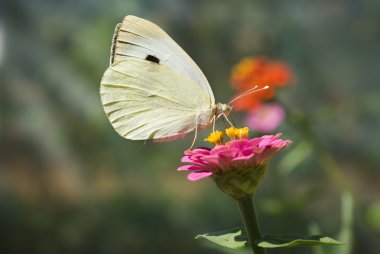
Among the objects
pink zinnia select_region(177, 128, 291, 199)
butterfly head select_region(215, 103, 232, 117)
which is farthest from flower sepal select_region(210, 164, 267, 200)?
butterfly head select_region(215, 103, 232, 117)

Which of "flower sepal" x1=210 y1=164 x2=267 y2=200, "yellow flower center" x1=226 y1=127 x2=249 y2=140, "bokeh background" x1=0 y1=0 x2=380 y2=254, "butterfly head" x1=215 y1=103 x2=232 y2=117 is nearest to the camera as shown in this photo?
"flower sepal" x1=210 y1=164 x2=267 y2=200

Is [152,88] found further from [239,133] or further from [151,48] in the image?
[239,133]

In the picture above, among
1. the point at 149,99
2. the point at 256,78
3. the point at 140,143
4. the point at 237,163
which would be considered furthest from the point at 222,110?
the point at 140,143

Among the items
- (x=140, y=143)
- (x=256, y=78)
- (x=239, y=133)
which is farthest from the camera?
(x=140, y=143)

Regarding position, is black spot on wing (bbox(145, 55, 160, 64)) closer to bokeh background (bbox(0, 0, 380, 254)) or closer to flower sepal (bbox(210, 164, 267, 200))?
flower sepal (bbox(210, 164, 267, 200))

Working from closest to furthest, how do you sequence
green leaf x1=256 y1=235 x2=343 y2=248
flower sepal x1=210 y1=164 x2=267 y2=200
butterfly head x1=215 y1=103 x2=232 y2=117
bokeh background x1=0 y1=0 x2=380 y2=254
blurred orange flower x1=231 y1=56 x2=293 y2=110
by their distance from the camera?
1. green leaf x1=256 y1=235 x2=343 y2=248
2. flower sepal x1=210 y1=164 x2=267 y2=200
3. butterfly head x1=215 y1=103 x2=232 y2=117
4. blurred orange flower x1=231 y1=56 x2=293 y2=110
5. bokeh background x1=0 y1=0 x2=380 y2=254

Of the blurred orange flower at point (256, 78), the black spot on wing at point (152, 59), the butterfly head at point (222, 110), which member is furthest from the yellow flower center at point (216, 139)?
the blurred orange flower at point (256, 78)

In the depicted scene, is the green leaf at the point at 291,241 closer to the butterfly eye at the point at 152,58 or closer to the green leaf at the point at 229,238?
the green leaf at the point at 229,238
